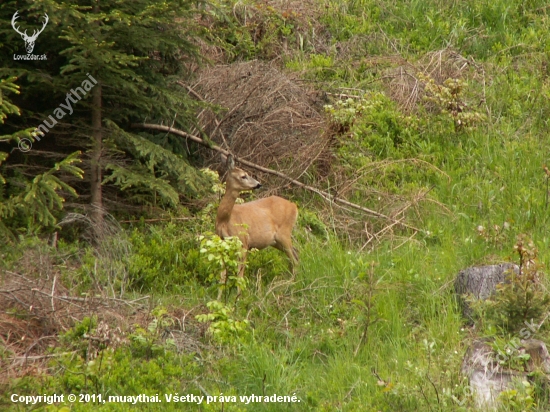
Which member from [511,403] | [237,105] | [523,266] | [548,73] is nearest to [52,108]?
[237,105]

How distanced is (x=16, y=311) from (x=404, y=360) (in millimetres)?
3258

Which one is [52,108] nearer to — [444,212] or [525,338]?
[444,212]

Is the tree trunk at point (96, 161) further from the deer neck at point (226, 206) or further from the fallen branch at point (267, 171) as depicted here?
the deer neck at point (226, 206)

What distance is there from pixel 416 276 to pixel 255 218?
6.52 feet

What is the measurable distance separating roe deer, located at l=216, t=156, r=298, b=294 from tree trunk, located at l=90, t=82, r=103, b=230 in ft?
4.26

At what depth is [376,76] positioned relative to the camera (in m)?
12.8

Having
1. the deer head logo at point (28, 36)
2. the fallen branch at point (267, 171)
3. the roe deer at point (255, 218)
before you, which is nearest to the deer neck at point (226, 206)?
the roe deer at point (255, 218)

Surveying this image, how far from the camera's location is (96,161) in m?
9.23

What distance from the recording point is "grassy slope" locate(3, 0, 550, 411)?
22.0ft

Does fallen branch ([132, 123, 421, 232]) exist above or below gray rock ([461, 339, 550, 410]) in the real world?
below
